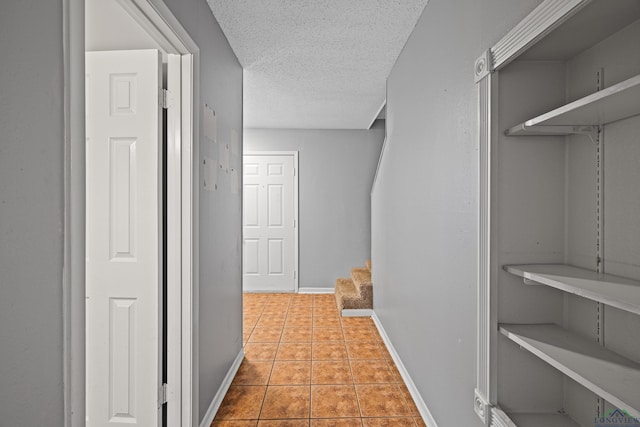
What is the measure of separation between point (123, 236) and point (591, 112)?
1962 mm

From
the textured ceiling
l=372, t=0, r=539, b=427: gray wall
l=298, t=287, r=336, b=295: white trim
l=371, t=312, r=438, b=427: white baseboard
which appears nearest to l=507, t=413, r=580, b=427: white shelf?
l=372, t=0, r=539, b=427: gray wall

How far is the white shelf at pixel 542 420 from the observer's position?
1.16 meters

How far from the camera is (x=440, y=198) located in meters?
1.88

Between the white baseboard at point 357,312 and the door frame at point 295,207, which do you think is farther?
the door frame at point 295,207

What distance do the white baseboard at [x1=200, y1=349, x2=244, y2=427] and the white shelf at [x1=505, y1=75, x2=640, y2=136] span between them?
6.90 ft

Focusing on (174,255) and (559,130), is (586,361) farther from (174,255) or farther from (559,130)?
(174,255)

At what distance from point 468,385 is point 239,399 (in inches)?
59.2

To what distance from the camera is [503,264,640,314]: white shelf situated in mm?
771

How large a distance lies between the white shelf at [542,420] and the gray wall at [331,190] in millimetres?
4124
